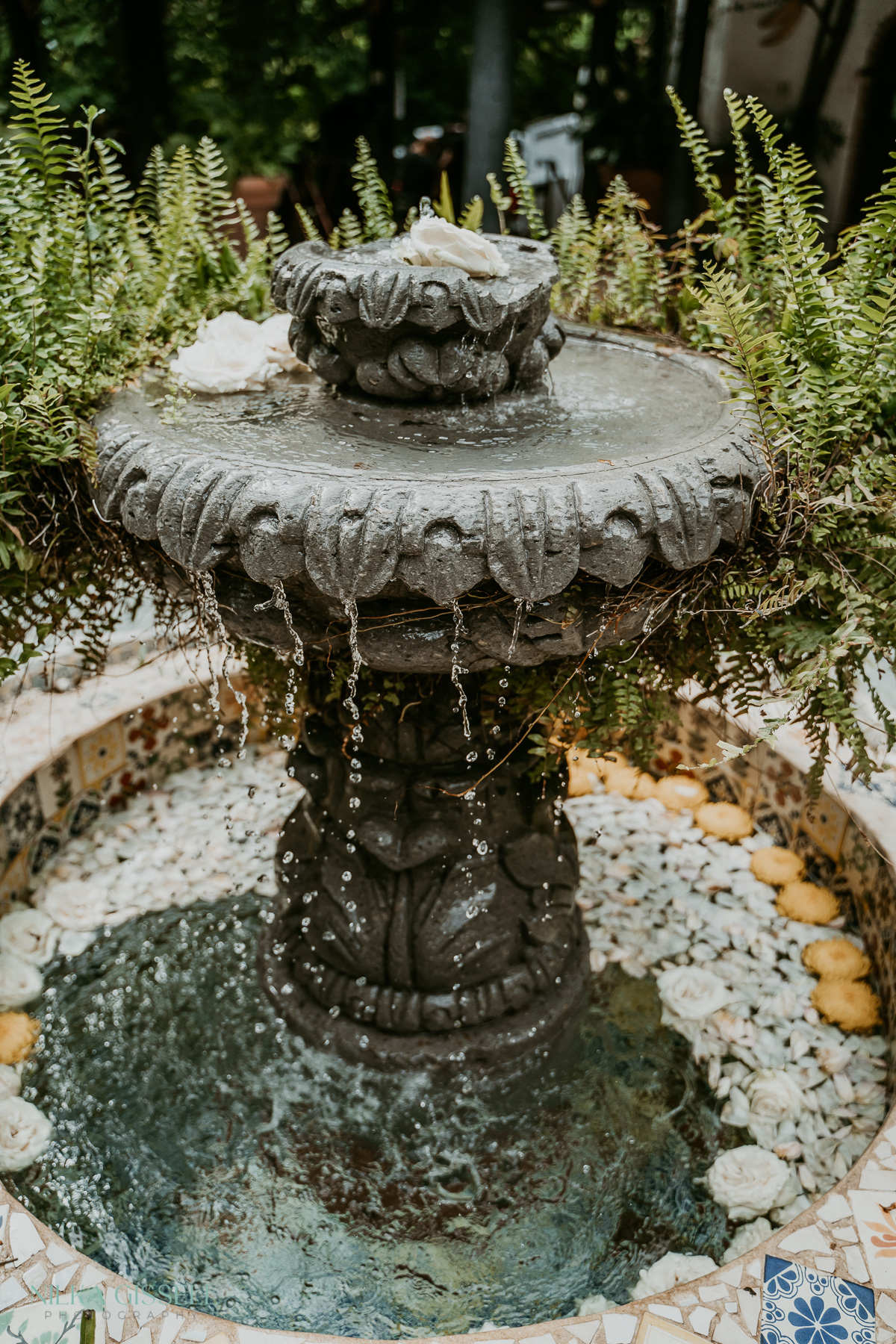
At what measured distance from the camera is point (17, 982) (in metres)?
2.73

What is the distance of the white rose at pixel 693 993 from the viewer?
271 cm

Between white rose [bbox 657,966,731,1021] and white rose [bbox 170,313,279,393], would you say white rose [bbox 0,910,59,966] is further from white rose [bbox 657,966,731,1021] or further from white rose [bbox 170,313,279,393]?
white rose [bbox 657,966,731,1021]

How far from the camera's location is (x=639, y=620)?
1.96 m

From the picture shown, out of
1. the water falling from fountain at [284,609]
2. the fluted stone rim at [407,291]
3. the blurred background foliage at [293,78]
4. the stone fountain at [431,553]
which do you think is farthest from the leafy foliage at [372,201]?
the blurred background foliage at [293,78]

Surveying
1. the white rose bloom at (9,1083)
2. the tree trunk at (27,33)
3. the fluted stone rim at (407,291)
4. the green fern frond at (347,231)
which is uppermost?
the tree trunk at (27,33)

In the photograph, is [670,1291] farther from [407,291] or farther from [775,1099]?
[407,291]

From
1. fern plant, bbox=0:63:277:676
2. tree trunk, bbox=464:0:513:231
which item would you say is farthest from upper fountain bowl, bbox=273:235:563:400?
tree trunk, bbox=464:0:513:231

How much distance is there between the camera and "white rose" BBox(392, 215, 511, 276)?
214 cm

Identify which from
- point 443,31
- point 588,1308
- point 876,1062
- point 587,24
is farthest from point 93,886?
point 587,24

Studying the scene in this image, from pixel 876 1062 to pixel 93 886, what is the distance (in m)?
2.42

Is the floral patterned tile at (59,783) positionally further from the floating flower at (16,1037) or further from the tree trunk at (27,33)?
the tree trunk at (27,33)

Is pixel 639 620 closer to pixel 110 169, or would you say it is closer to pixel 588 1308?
pixel 588 1308

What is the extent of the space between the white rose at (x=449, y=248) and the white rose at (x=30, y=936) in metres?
2.24

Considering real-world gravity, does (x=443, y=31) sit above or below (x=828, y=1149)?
above
